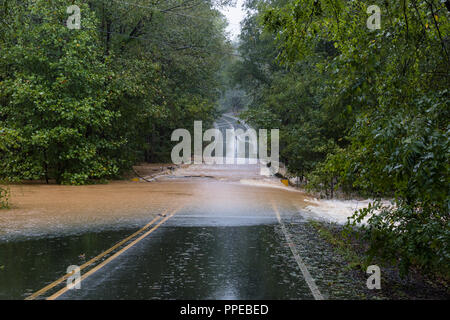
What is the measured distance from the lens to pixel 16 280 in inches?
296

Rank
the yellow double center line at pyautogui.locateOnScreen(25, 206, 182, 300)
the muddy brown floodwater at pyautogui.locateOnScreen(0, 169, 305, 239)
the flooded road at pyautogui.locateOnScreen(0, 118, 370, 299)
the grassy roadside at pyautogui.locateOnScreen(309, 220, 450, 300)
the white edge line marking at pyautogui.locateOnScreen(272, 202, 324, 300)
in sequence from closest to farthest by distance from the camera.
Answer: the yellow double center line at pyautogui.locateOnScreen(25, 206, 182, 300)
the white edge line marking at pyautogui.locateOnScreen(272, 202, 324, 300)
the flooded road at pyautogui.locateOnScreen(0, 118, 370, 299)
the grassy roadside at pyautogui.locateOnScreen(309, 220, 450, 300)
the muddy brown floodwater at pyautogui.locateOnScreen(0, 169, 305, 239)

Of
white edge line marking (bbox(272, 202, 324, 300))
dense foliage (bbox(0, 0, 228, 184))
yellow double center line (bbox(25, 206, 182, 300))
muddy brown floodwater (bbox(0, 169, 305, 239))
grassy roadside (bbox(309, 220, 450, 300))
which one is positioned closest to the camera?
yellow double center line (bbox(25, 206, 182, 300))

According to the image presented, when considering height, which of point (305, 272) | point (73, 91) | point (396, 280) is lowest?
point (396, 280)

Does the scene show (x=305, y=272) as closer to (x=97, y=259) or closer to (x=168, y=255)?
(x=168, y=255)

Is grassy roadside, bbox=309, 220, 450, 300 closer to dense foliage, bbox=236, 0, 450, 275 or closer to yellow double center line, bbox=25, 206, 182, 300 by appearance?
dense foliage, bbox=236, 0, 450, 275

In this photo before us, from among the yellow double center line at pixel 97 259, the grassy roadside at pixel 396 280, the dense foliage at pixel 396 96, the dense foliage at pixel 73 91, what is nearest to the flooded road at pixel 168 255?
the yellow double center line at pixel 97 259

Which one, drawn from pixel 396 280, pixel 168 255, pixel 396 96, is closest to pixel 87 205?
pixel 168 255

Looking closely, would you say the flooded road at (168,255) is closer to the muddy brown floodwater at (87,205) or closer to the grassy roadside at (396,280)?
the muddy brown floodwater at (87,205)

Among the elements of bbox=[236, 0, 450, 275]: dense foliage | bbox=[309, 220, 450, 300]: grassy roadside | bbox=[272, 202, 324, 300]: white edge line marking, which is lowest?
bbox=[309, 220, 450, 300]: grassy roadside

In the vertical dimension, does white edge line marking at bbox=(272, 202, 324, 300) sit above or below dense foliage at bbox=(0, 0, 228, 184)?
below

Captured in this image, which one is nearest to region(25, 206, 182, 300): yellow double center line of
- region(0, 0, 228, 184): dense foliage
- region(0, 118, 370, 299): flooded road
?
region(0, 118, 370, 299): flooded road

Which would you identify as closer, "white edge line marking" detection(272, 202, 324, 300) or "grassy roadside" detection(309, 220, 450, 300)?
"white edge line marking" detection(272, 202, 324, 300)

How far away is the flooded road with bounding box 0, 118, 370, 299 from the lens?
23.2ft

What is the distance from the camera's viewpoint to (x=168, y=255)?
962 cm
